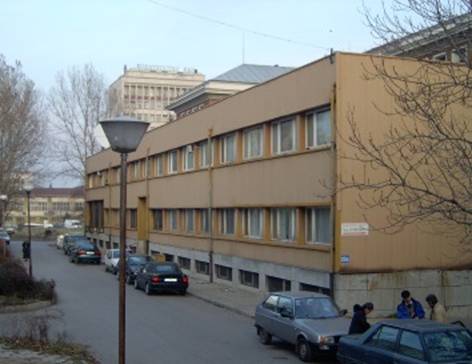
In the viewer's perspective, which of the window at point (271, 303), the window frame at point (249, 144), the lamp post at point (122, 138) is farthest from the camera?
the window frame at point (249, 144)

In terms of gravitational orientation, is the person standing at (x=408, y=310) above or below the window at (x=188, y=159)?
below

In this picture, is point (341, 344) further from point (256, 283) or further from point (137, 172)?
point (137, 172)

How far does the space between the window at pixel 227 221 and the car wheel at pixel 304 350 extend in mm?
17275

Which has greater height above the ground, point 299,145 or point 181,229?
point 299,145

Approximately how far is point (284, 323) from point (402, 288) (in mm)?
7311

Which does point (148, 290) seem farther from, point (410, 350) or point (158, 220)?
point (410, 350)

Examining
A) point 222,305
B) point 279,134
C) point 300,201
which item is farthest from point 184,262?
point 300,201

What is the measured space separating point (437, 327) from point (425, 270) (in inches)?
471

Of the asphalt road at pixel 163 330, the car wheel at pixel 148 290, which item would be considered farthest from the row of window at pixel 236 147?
the car wheel at pixel 148 290

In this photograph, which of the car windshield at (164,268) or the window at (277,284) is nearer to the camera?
the window at (277,284)

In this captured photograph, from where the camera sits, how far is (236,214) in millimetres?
32188

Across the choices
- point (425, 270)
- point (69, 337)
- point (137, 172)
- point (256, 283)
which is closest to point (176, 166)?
point (137, 172)

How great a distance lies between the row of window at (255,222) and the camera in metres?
24.6

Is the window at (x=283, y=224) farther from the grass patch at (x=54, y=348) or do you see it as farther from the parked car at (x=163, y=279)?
the grass patch at (x=54, y=348)
